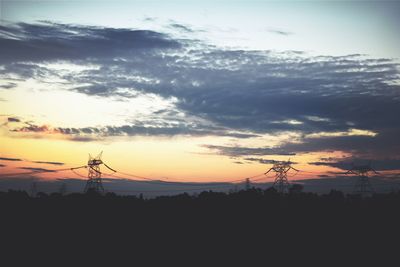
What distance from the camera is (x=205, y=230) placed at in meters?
62.0

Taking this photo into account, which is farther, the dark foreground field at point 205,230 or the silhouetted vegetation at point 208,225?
the silhouetted vegetation at point 208,225

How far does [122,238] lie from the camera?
186 feet

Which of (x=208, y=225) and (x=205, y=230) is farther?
(x=208, y=225)

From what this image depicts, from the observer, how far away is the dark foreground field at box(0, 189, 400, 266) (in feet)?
170

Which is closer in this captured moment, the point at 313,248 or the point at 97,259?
the point at 97,259

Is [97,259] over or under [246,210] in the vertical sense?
under

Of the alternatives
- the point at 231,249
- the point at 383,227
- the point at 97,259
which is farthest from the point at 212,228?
the point at 383,227

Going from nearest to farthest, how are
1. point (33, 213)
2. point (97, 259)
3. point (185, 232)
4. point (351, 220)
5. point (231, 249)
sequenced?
point (97, 259) → point (231, 249) → point (185, 232) → point (351, 220) → point (33, 213)

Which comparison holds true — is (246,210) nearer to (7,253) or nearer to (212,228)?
(212,228)

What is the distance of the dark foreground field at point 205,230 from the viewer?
170 feet

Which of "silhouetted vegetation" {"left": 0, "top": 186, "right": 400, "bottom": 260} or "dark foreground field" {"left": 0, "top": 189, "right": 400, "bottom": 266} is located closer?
"dark foreground field" {"left": 0, "top": 189, "right": 400, "bottom": 266}

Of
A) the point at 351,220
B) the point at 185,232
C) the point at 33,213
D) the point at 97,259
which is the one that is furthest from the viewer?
the point at 33,213

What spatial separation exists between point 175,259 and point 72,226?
2122cm

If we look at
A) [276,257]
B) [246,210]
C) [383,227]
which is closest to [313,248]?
[276,257]
